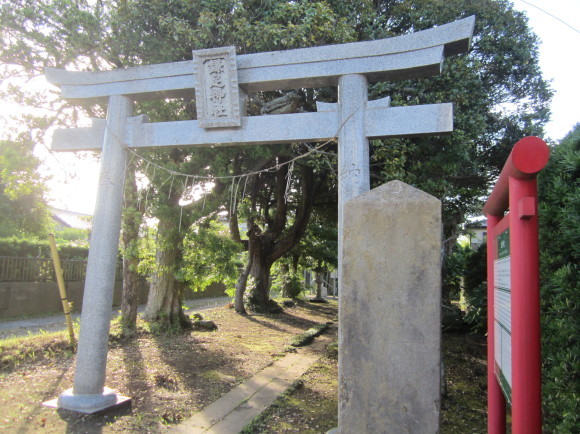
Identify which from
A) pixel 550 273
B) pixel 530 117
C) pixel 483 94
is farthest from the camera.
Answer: pixel 530 117

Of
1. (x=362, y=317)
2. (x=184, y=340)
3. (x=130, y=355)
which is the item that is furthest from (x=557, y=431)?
(x=184, y=340)

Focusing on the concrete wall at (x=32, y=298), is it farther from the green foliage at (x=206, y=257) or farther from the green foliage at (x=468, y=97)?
the green foliage at (x=468, y=97)

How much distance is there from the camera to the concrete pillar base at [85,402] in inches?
178

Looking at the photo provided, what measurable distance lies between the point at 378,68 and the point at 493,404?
10.6 ft

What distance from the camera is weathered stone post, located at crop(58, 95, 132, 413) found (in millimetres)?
4660

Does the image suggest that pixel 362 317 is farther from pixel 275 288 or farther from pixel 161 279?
pixel 275 288

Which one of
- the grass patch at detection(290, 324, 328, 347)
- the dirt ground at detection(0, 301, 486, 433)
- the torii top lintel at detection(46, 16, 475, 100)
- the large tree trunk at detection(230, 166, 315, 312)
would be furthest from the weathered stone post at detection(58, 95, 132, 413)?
the large tree trunk at detection(230, 166, 315, 312)

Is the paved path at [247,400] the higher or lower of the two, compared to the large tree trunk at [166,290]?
lower

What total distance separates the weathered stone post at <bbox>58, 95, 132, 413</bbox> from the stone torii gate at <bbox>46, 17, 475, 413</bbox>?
0.01 metres

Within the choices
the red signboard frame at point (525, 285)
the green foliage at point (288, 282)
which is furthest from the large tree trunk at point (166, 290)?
the green foliage at point (288, 282)

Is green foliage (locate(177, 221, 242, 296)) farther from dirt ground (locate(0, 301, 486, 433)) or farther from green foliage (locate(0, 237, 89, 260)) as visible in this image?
green foliage (locate(0, 237, 89, 260))

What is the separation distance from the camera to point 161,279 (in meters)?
9.89

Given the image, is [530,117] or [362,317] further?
[530,117]

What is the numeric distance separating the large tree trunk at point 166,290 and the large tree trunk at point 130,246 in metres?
0.60
